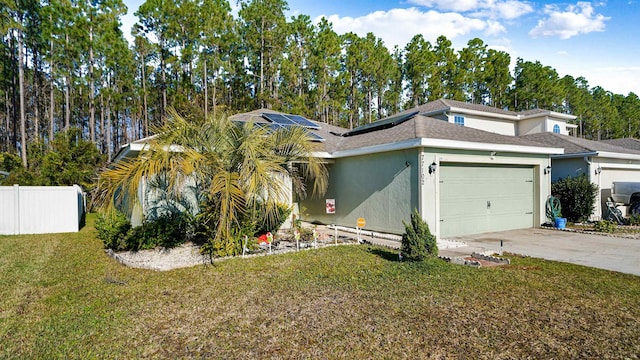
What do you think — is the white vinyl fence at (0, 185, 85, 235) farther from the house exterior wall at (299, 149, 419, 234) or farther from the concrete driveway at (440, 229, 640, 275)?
the concrete driveway at (440, 229, 640, 275)

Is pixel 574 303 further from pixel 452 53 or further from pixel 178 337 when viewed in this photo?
pixel 452 53

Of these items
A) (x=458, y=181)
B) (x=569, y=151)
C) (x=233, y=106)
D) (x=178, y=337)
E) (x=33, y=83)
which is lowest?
(x=178, y=337)

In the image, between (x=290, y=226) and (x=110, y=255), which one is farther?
(x=290, y=226)

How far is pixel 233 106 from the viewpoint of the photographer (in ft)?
96.5

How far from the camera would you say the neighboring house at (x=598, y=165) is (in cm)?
1437

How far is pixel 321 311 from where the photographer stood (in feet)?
15.7

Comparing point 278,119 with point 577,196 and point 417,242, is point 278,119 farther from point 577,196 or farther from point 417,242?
point 577,196

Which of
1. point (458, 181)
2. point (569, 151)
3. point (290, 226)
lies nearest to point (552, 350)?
point (458, 181)

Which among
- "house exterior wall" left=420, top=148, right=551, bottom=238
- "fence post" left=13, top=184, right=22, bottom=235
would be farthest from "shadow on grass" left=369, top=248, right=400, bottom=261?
"fence post" left=13, top=184, right=22, bottom=235

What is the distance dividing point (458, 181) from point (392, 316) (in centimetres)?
747

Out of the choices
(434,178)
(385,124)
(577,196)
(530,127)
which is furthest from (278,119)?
(530,127)

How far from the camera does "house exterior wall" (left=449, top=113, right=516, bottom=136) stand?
60.8 feet

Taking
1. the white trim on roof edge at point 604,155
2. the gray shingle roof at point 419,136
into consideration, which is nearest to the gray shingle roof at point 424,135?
the gray shingle roof at point 419,136

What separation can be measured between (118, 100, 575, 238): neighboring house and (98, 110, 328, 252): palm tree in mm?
1768
